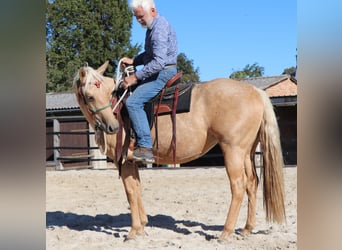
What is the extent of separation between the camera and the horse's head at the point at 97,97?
2957mm

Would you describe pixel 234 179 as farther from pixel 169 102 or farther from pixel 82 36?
pixel 82 36

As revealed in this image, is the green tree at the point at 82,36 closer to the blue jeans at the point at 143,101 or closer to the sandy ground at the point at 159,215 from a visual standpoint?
the blue jeans at the point at 143,101

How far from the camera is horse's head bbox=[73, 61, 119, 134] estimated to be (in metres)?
2.96

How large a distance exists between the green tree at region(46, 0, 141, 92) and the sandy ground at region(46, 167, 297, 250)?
6.00 ft

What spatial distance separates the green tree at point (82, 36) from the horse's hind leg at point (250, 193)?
7.78 ft

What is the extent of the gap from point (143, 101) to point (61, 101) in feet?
19.9

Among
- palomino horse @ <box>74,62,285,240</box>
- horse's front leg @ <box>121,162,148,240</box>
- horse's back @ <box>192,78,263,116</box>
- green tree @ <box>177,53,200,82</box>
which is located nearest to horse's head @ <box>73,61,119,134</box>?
palomino horse @ <box>74,62,285,240</box>

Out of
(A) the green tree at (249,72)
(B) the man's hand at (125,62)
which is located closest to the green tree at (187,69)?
(A) the green tree at (249,72)

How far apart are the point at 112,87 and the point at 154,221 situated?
1637mm

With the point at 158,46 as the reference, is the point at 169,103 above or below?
below

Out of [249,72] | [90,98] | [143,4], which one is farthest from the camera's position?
[249,72]

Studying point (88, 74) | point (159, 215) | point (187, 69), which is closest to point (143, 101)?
point (88, 74)

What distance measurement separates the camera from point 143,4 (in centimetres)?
289
